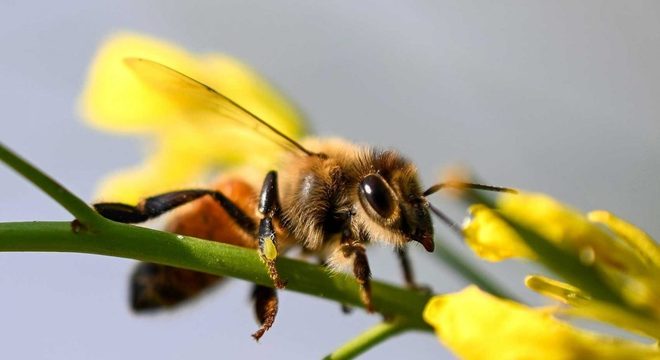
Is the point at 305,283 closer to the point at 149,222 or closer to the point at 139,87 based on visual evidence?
the point at 149,222

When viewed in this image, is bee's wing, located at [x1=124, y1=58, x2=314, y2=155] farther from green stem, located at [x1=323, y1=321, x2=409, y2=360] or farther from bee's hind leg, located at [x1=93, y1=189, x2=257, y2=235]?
green stem, located at [x1=323, y1=321, x2=409, y2=360]

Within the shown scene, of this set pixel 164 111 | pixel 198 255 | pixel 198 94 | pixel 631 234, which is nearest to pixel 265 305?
pixel 198 255

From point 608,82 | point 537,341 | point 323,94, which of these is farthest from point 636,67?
point 537,341

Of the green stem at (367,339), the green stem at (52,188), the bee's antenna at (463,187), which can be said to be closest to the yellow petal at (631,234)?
the bee's antenna at (463,187)

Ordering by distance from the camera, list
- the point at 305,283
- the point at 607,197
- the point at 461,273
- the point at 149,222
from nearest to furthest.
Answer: the point at 305,283 < the point at 149,222 < the point at 461,273 < the point at 607,197

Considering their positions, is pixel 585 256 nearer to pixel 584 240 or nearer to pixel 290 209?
pixel 584 240

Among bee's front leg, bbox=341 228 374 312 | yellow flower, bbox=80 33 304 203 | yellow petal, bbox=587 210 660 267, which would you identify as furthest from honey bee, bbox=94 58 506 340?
yellow flower, bbox=80 33 304 203

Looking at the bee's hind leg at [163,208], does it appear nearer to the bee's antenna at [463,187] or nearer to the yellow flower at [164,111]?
the bee's antenna at [463,187]
